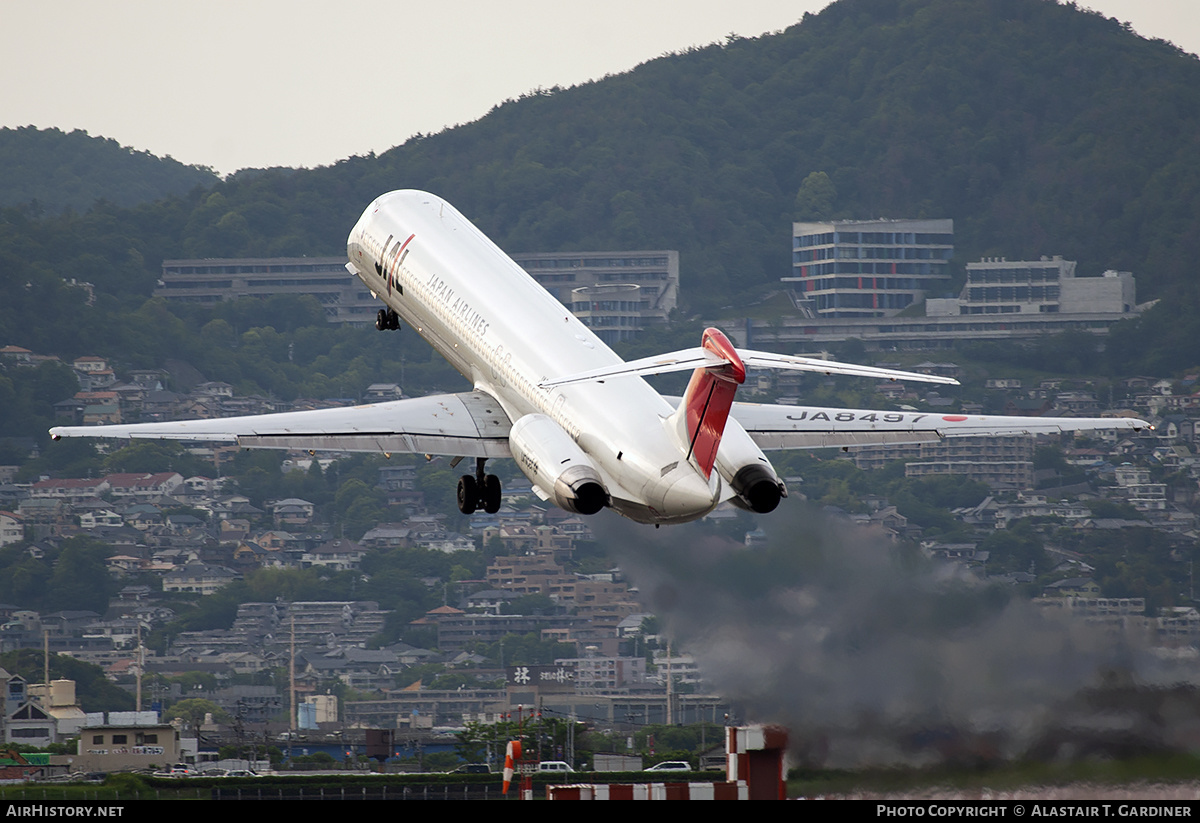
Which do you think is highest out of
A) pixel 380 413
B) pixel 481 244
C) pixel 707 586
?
pixel 481 244

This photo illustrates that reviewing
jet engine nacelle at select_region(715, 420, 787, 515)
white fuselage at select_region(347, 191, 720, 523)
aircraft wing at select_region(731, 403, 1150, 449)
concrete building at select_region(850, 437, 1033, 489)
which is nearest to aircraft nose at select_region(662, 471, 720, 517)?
white fuselage at select_region(347, 191, 720, 523)

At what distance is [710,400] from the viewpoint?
128 ft

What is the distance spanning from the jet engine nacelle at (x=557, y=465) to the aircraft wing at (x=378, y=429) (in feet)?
10.8

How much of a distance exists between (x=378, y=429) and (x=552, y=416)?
4940 millimetres

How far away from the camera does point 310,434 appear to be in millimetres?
46250

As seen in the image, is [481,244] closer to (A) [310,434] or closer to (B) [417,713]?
(A) [310,434]

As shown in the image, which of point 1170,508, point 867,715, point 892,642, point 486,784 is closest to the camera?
point 867,715

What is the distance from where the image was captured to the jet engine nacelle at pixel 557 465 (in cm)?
4088

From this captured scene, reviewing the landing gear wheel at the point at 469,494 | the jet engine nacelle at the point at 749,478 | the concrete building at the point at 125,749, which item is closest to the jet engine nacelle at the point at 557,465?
the jet engine nacelle at the point at 749,478

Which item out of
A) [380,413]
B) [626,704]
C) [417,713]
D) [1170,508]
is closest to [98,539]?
[417,713]

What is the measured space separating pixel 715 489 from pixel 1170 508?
15777 centimetres

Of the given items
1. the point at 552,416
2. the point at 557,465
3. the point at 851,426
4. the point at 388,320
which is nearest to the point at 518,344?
the point at 552,416

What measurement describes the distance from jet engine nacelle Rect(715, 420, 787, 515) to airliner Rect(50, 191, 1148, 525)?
0.09ft

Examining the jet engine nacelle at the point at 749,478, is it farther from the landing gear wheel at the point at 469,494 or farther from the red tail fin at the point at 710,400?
the landing gear wheel at the point at 469,494
